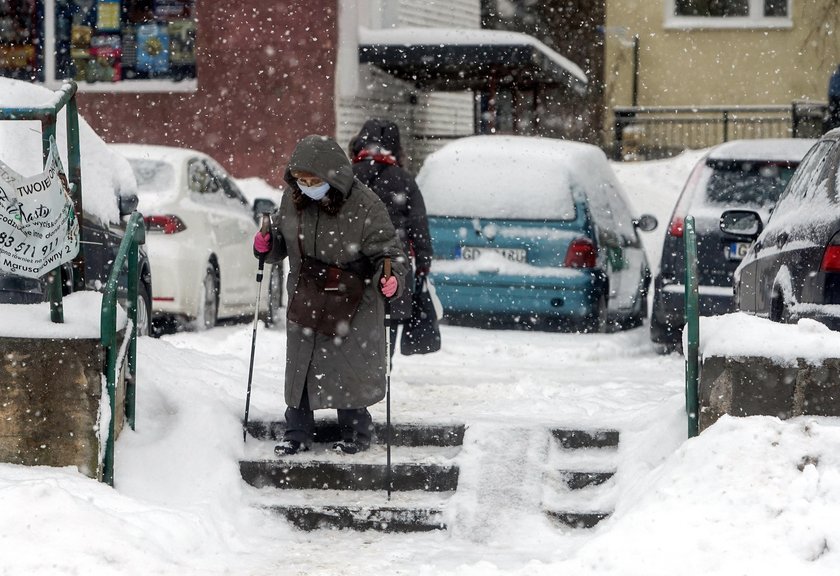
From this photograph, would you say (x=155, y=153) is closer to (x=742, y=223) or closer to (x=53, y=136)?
(x=742, y=223)

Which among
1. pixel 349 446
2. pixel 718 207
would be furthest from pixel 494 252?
pixel 349 446

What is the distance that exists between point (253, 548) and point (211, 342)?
17.3ft

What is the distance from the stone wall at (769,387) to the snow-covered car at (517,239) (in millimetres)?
4991

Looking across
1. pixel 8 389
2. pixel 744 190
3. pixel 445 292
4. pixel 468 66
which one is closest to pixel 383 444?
pixel 8 389

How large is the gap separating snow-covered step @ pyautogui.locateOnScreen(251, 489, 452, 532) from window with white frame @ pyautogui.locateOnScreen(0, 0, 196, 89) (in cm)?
1414

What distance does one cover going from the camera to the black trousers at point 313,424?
7363mm

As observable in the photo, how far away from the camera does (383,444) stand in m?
7.61

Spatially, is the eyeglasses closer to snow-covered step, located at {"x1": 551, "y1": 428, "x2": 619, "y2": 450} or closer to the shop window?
snow-covered step, located at {"x1": 551, "y1": 428, "x2": 619, "y2": 450}

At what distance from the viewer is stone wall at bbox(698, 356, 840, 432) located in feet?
20.3

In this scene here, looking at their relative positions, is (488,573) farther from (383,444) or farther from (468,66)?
(468,66)

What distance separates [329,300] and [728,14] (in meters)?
21.2

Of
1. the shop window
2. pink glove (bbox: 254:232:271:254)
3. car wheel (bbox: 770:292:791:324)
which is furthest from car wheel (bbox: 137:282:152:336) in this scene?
the shop window

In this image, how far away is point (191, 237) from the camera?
11727 millimetres

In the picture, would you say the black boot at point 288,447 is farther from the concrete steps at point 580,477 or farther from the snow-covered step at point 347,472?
the concrete steps at point 580,477
